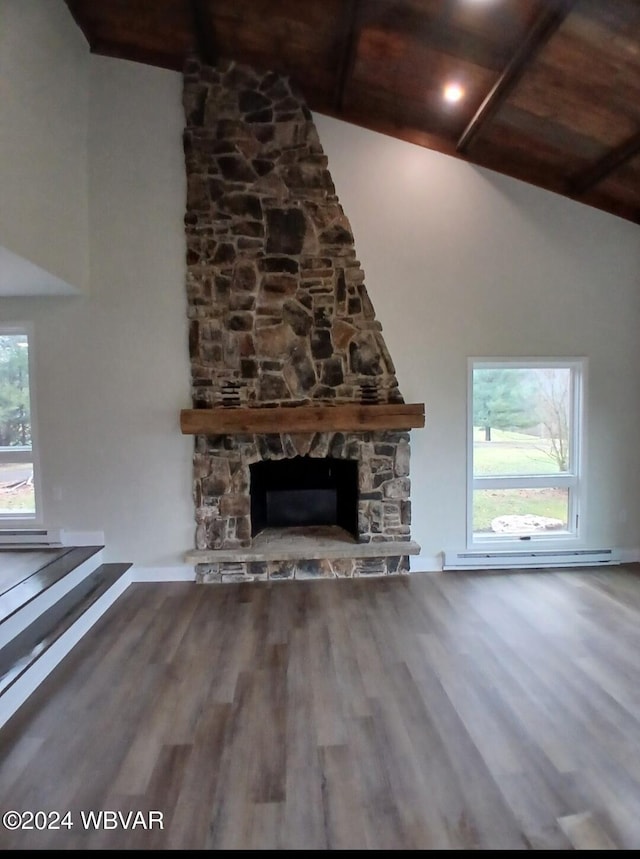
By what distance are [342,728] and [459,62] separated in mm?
4203

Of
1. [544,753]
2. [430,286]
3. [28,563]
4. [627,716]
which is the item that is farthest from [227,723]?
[430,286]

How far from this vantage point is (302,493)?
16.2ft

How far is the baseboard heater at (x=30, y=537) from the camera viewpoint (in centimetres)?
430

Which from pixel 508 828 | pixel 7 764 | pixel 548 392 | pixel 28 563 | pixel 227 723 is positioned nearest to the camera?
pixel 508 828

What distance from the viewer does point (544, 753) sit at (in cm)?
221

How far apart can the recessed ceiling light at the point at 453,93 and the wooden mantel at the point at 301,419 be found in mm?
2370

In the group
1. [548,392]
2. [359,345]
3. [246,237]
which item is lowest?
[548,392]

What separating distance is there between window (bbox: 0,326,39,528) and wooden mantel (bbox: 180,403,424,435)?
1.49 m

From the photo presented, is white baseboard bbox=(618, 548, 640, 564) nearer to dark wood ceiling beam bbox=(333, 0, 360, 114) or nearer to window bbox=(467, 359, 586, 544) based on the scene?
window bbox=(467, 359, 586, 544)

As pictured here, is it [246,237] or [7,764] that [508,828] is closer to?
[7,764]

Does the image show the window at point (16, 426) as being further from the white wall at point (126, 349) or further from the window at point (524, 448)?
the window at point (524, 448)

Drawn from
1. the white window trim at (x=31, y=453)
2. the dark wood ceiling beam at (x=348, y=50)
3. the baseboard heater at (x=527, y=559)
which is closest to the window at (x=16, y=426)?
the white window trim at (x=31, y=453)

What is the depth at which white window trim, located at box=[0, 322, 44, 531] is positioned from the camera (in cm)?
425

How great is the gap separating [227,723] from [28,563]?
2416 millimetres
